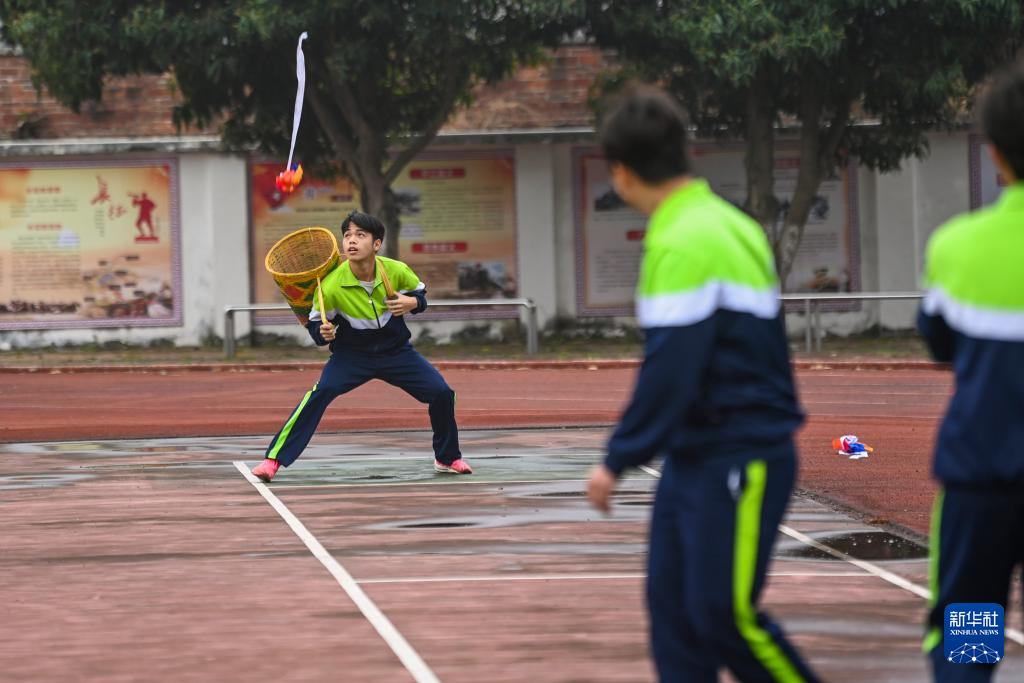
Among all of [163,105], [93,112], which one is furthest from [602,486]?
[93,112]

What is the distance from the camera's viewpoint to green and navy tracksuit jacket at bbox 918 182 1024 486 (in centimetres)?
395

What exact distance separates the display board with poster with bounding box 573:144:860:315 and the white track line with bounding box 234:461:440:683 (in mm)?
17215

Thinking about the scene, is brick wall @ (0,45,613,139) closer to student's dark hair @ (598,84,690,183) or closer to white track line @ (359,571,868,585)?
white track line @ (359,571,868,585)

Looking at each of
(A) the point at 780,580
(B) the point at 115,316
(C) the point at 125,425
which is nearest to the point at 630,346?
(B) the point at 115,316

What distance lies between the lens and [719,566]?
13.8 ft

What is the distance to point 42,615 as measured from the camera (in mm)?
6938

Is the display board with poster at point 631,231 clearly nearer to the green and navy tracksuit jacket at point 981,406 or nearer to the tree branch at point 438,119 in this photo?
the tree branch at point 438,119

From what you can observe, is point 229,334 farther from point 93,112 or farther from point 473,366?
point 93,112

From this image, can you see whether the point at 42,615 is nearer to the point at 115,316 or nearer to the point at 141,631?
the point at 141,631

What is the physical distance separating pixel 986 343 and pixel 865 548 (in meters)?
4.49

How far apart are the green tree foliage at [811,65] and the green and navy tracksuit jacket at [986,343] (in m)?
17.4

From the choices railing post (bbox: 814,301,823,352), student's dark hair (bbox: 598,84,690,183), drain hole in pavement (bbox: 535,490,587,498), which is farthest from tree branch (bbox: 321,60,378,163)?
student's dark hair (bbox: 598,84,690,183)

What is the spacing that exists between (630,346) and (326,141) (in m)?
5.29

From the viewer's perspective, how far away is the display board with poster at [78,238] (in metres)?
27.0
